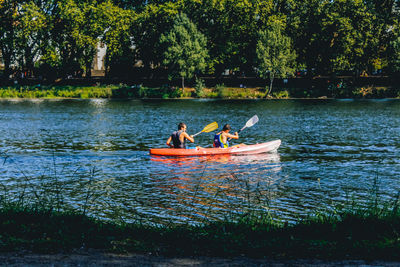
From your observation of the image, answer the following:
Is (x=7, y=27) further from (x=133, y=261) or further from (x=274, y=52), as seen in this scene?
(x=133, y=261)

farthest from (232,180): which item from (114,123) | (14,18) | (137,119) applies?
(14,18)

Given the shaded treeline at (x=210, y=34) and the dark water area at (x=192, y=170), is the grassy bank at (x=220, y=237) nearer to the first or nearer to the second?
the dark water area at (x=192, y=170)

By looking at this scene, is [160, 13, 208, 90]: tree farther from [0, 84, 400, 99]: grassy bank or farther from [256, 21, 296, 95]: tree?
[256, 21, 296, 95]: tree

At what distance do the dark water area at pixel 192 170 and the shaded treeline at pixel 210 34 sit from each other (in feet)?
103

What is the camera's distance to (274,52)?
6638 cm

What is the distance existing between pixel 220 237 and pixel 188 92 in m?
66.5

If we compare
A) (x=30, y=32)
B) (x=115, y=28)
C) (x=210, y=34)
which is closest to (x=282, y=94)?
(x=210, y=34)

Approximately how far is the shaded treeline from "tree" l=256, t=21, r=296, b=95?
0.43 feet

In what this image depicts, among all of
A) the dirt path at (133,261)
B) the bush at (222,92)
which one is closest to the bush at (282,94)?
the bush at (222,92)

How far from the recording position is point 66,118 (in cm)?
4022

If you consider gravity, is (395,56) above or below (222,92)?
above

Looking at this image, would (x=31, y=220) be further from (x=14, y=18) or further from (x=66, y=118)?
(x=14, y=18)

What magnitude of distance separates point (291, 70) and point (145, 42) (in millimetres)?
21868

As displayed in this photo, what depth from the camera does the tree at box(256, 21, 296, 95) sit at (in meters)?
65.8
